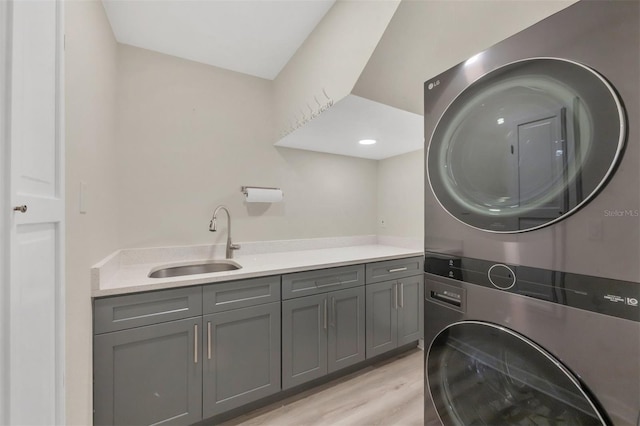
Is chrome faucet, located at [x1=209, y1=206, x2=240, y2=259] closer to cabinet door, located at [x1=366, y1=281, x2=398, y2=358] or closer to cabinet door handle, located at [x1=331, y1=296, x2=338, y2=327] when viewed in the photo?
cabinet door handle, located at [x1=331, y1=296, x2=338, y2=327]

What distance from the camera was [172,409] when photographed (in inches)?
51.8

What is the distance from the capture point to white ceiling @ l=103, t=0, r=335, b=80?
Result: 58.0 inches

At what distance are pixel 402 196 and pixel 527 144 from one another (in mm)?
1980

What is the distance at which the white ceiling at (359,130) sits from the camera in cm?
159

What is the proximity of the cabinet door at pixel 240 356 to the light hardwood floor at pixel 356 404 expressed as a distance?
5.8 inches

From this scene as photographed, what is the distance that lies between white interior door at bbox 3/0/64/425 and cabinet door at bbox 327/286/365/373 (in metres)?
1.36

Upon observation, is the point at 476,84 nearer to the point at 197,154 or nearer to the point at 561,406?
the point at 561,406

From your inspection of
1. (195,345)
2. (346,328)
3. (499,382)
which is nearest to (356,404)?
(346,328)

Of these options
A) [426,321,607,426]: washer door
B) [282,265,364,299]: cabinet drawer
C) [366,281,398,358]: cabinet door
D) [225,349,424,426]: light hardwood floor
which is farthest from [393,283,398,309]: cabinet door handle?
[426,321,607,426]: washer door

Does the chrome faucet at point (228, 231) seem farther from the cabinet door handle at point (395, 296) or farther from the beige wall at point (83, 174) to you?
the cabinet door handle at point (395, 296)

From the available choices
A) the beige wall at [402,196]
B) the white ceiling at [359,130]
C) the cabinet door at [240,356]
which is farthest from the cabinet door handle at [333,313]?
the white ceiling at [359,130]

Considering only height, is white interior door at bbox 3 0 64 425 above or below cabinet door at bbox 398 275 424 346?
above

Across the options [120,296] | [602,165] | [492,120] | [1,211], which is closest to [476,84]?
[492,120]

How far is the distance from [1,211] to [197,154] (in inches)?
63.6
